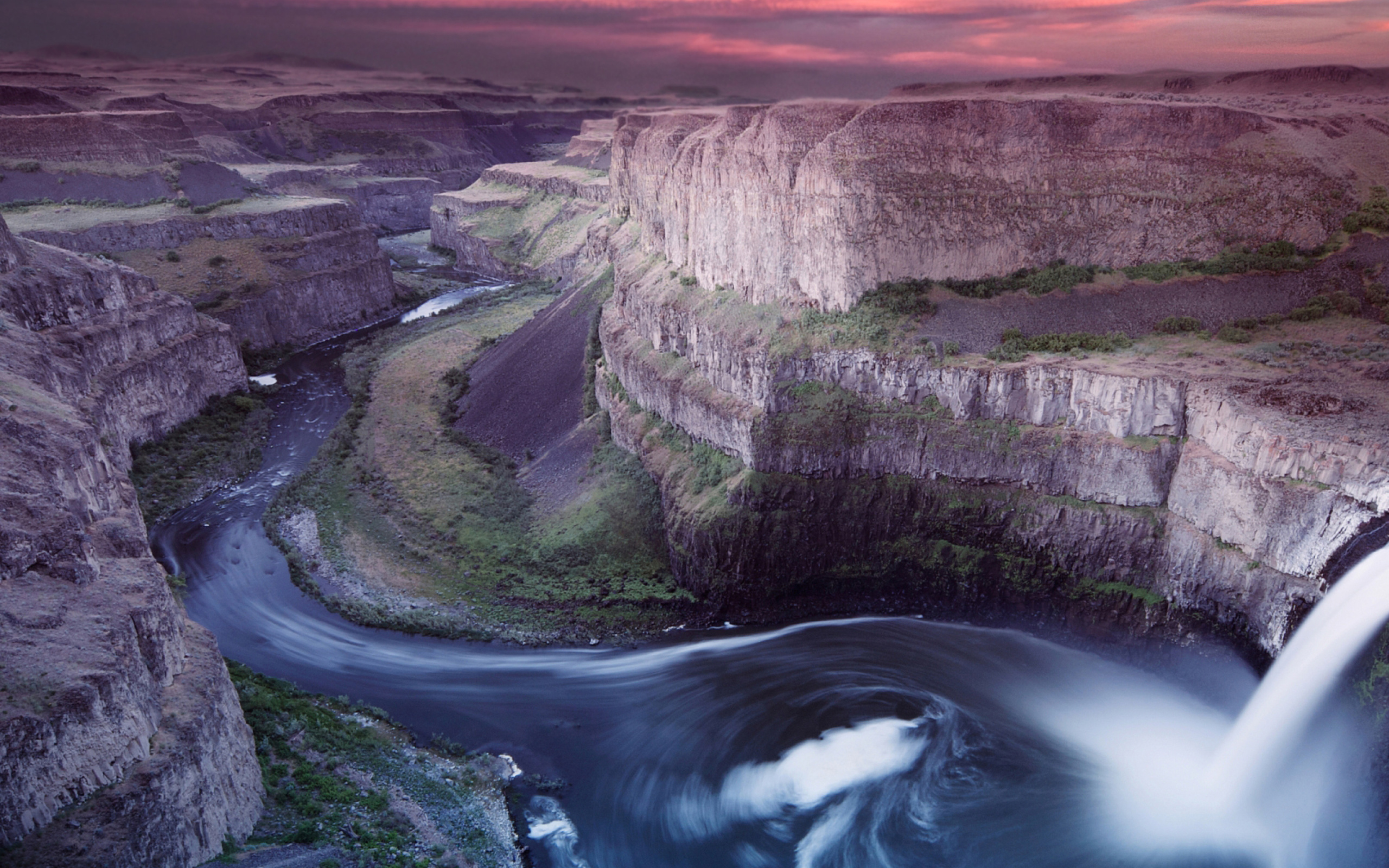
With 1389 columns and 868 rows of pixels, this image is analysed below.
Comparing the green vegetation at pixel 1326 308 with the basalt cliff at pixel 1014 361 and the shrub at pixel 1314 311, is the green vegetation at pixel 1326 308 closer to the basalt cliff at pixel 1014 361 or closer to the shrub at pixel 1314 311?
the shrub at pixel 1314 311

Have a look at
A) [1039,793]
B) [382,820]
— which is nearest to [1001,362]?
[1039,793]

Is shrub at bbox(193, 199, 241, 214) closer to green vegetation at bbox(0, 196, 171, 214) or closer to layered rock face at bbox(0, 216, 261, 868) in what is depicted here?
green vegetation at bbox(0, 196, 171, 214)

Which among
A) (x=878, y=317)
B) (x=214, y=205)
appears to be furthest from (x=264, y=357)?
(x=878, y=317)

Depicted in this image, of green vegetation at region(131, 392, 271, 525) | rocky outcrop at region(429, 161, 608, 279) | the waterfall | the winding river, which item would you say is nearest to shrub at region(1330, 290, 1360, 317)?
the waterfall

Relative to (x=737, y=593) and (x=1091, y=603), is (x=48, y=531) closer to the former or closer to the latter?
(x=737, y=593)

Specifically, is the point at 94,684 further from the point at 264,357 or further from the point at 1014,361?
the point at 264,357

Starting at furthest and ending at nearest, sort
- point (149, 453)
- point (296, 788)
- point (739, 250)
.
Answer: point (149, 453)
point (739, 250)
point (296, 788)
